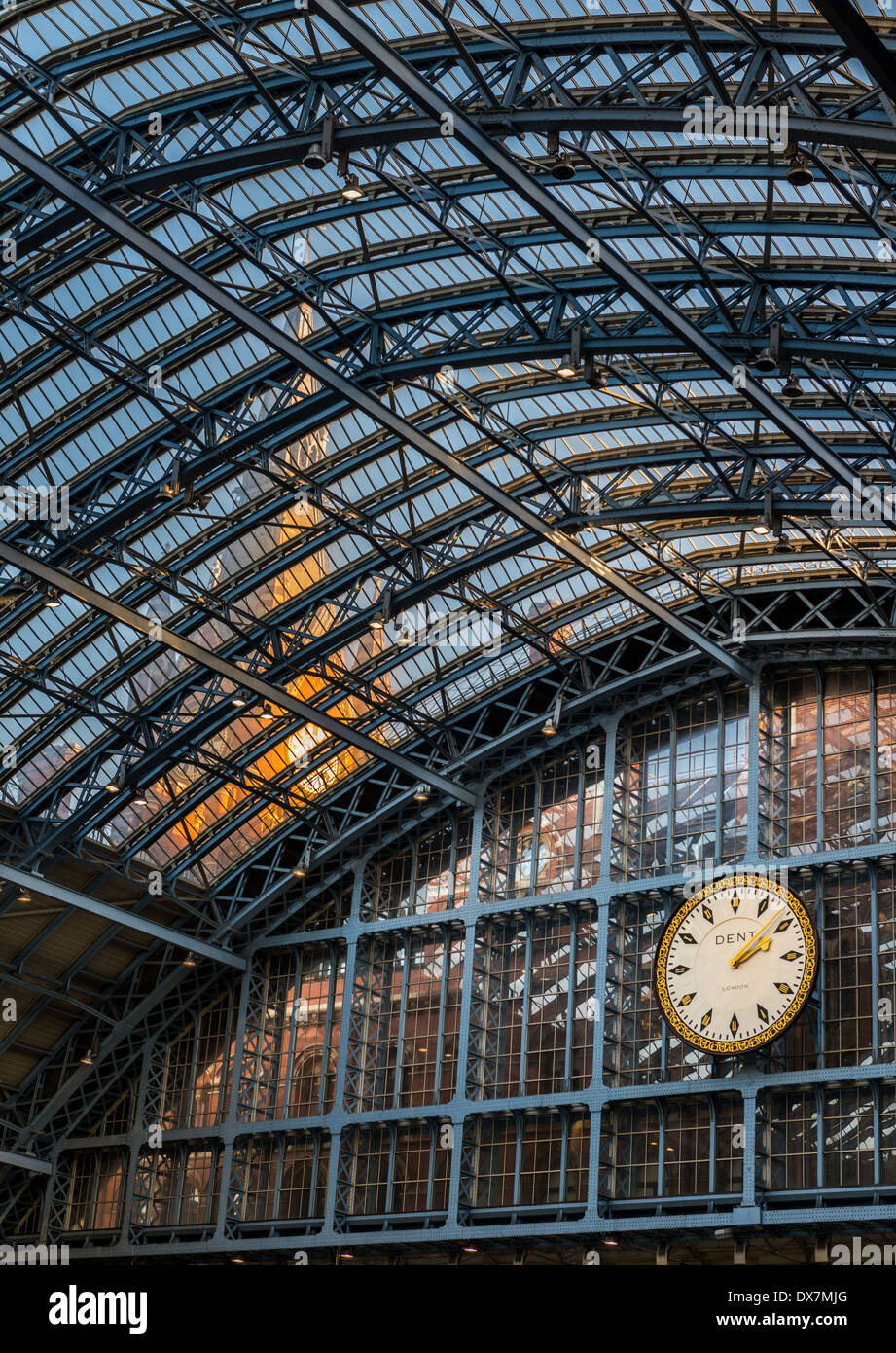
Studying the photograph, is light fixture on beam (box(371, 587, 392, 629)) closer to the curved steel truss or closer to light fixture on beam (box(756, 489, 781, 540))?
the curved steel truss

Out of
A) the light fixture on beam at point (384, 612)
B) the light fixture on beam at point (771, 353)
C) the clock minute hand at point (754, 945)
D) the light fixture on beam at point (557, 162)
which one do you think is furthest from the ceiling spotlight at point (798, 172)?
the clock minute hand at point (754, 945)

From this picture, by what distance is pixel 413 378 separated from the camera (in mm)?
36219

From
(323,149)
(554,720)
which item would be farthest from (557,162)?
(554,720)

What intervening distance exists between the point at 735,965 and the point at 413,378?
16.1 m

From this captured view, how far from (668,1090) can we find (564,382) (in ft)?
56.6

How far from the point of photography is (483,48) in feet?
94.5

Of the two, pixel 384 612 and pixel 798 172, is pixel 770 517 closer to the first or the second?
pixel 384 612

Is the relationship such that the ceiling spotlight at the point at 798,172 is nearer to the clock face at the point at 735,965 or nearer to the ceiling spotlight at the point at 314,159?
the ceiling spotlight at the point at 314,159

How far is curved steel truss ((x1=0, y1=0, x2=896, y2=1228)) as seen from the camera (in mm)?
28766

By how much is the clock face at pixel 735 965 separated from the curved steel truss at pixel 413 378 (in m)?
6.09

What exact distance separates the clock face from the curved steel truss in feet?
20.0

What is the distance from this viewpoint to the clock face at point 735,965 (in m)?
40.5
